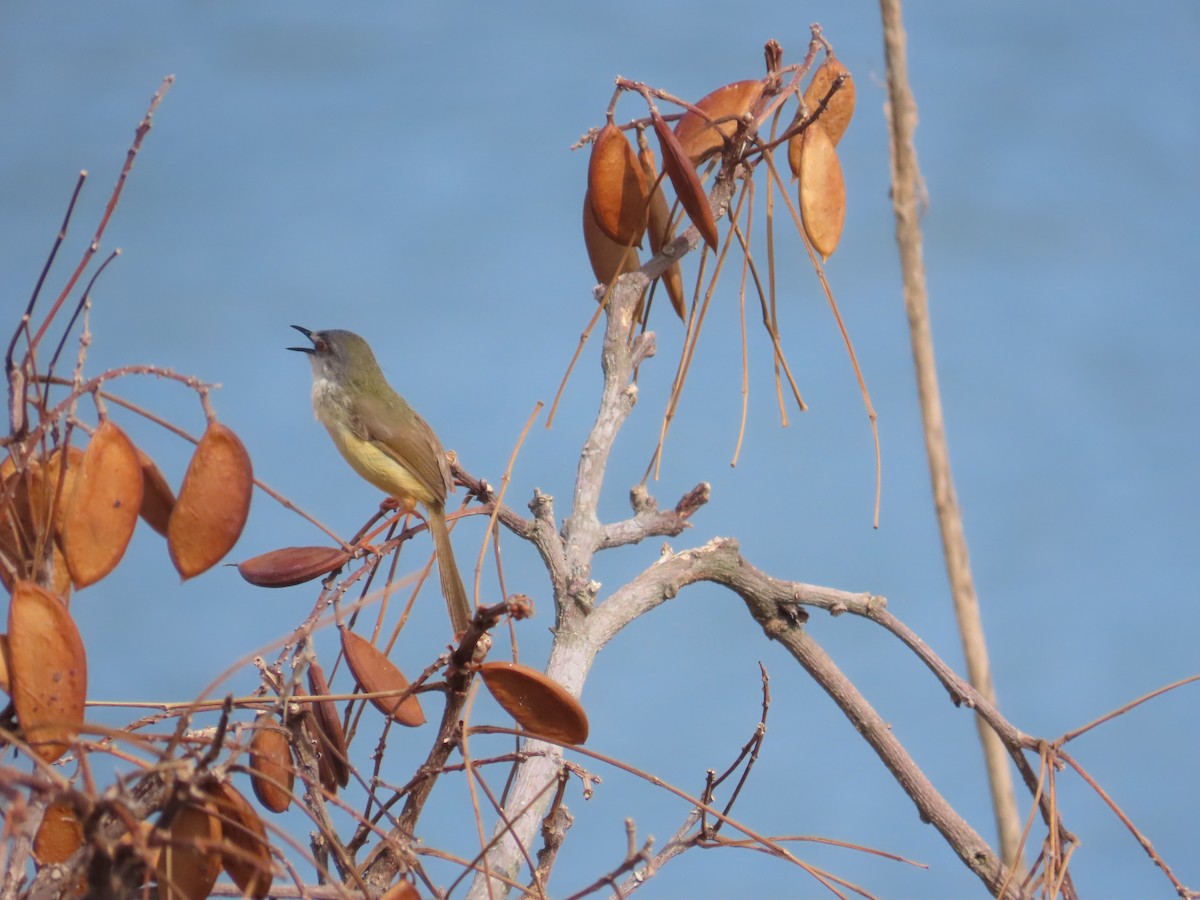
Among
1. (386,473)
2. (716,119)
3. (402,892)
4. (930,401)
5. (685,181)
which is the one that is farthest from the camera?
(930,401)

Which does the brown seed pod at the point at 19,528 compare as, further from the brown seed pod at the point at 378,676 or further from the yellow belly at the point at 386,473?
the yellow belly at the point at 386,473

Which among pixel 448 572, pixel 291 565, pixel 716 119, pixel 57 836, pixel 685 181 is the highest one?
pixel 716 119

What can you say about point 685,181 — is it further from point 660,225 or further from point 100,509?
point 100,509

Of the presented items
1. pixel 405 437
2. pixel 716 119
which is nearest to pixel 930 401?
pixel 405 437

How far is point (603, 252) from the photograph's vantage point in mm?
1051

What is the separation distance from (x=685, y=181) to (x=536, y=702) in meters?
0.40

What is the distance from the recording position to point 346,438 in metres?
1.60

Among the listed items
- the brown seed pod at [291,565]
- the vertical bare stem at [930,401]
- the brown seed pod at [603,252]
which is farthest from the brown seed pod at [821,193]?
the vertical bare stem at [930,401]

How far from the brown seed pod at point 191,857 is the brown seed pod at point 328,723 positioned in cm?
15

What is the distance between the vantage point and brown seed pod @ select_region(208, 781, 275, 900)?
1.96 feet

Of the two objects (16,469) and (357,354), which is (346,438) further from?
(16,469)

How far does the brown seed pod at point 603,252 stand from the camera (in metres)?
1.04

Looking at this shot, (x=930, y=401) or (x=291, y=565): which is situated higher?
(x=930, y=401)

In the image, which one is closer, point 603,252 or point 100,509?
point 100,509
